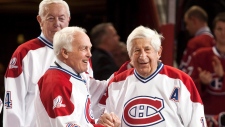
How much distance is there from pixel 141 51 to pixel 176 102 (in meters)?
0.42

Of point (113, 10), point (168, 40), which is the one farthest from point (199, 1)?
point (168, 40)

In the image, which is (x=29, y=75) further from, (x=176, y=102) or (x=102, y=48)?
(x=102, y=48)

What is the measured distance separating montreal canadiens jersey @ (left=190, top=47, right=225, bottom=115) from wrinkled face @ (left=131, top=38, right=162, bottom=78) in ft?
7.05

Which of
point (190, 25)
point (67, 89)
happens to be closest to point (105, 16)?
point (190, 25)

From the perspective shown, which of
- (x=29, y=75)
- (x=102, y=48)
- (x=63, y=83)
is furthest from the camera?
(x=102, y=48)

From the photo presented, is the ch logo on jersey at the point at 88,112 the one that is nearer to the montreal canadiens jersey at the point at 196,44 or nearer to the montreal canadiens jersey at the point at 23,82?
the montreal canadiens jersey at the point at 23,82

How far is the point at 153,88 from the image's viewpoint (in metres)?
5.95

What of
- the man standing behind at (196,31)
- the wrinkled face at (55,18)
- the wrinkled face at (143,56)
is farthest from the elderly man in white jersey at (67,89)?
the man standing behind at (196,31)

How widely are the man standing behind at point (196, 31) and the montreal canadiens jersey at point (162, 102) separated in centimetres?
259

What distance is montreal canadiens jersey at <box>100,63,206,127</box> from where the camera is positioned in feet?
19.3

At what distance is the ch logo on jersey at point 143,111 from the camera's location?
19.3 feet

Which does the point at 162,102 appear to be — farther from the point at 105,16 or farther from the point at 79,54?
the point at 105,16

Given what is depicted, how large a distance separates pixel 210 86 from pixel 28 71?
234 cm

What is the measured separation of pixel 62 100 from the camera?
5.55 metres
